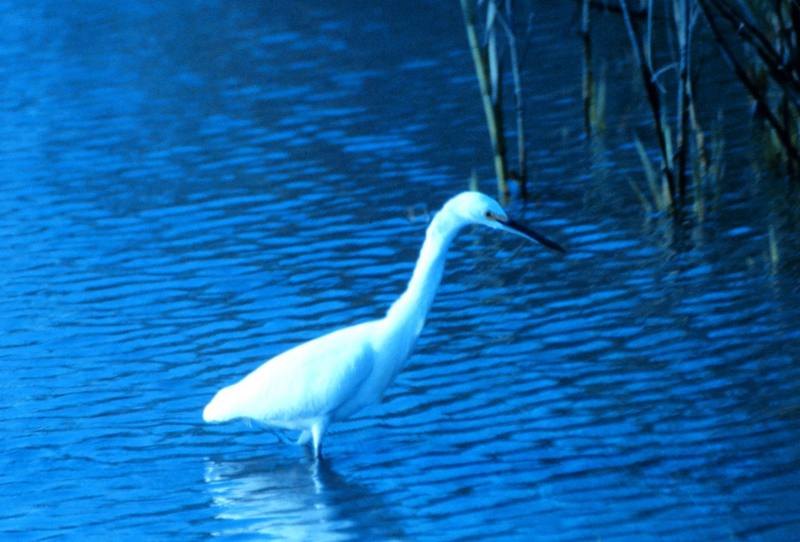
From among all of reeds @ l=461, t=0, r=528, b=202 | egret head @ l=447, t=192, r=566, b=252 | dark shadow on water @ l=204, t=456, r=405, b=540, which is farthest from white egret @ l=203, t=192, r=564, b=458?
reeds @ l=461, t=0, r=528, b=202

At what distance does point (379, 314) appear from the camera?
940 cm

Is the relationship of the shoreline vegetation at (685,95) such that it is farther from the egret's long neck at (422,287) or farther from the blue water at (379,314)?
the egret's long neck at (422,287)

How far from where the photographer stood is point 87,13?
2447cm

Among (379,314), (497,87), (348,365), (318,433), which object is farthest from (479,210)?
(497,87)

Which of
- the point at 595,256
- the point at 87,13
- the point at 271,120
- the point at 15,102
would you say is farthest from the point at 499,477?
the point at 87,13

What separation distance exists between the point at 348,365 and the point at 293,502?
70cm

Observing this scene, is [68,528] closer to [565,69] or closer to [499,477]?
[499,477]

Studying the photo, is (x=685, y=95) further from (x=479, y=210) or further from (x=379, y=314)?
(x=479, y=210)

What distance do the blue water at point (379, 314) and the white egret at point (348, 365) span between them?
301 mm

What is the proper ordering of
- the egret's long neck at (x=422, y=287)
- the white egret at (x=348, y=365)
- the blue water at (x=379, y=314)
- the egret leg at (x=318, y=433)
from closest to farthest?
the blue water at (x=379, y=314) < the white egret at (x=348, y=365) < the egret leg at (x=318, y=433) < the egret's long neck at (x=422, y=287)

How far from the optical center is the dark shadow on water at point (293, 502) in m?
6.43

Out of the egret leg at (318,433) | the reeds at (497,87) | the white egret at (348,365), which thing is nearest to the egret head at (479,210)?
the white egret at (348,365)

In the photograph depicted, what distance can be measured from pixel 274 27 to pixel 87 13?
4906 millimetres

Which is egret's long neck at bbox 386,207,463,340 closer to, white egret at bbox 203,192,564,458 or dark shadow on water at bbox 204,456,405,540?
white egret at bbox 203,192,564,458
